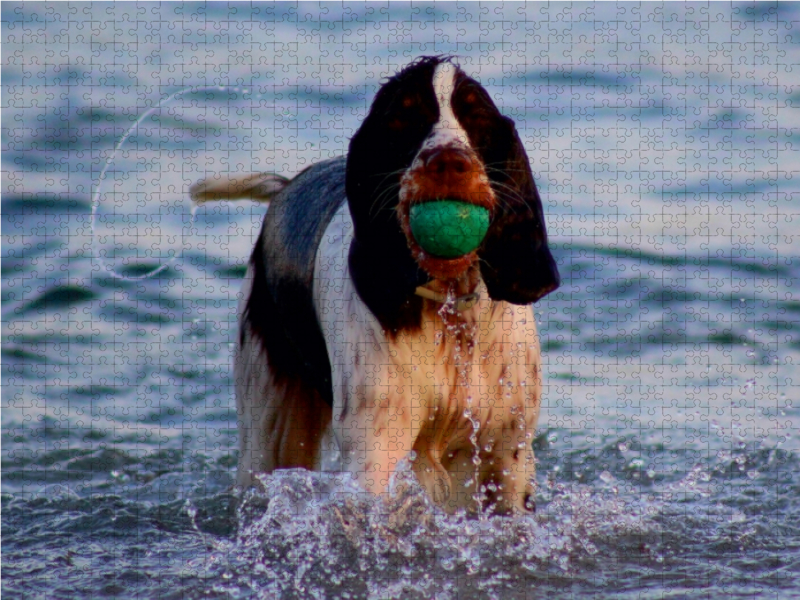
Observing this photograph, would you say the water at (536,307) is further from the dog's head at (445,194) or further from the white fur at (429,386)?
the dog's head at (445,194)

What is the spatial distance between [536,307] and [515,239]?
3.26 meters

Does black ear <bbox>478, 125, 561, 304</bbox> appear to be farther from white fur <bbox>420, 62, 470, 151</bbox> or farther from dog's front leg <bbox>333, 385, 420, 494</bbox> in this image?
dog's front leg <bbox>333, 385, 420, 494</bbox>

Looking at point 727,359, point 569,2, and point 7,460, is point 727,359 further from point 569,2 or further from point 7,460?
point 7,460

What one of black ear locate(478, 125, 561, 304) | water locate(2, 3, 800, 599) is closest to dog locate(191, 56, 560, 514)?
black ear locate(478, 125, 561, 304)

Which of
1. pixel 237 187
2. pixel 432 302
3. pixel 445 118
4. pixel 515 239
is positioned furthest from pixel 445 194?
pixel 237 187

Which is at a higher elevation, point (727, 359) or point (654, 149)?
point (654, 149)

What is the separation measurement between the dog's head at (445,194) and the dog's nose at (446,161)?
0.01 meters

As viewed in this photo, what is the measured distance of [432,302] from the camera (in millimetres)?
3725

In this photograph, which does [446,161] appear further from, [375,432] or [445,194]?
[375,432]

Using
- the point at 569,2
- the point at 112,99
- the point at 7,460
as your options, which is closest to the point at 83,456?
the point at 7,460

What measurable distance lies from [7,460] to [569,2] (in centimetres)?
429

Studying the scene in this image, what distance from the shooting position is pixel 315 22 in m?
8.41

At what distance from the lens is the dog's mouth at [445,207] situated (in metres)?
3.34

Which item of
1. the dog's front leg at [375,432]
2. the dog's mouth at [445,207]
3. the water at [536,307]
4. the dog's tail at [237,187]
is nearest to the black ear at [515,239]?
the dog's mouth at [445,207]
